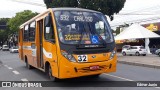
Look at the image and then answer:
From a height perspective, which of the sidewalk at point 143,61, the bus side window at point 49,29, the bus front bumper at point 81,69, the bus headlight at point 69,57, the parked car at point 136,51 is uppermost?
the bus side window at point 49,29

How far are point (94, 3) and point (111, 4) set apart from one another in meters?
2.07

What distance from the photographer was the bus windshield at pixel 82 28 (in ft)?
34.2

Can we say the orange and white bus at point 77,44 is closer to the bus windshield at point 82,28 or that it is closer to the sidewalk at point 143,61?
the bus windshield at point 82,28

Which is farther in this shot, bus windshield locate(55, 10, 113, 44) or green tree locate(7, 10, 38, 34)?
green tree locate(7, 10, 38, 34)

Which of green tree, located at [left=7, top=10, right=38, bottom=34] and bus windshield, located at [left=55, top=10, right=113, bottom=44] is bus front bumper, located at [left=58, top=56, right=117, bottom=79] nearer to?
bus windshield, located at [left=55, top=10, right=113, bottom=44]

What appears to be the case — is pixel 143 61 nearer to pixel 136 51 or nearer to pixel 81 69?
pixel 81 69

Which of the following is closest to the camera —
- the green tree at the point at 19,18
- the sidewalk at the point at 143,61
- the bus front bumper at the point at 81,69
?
the bus front bumper at the point at 81,69

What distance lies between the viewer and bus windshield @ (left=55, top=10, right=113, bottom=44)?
34.2 ft

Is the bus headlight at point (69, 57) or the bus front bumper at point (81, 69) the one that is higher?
the bus headlight at point (69, 57)

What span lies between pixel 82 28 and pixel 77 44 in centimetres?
80

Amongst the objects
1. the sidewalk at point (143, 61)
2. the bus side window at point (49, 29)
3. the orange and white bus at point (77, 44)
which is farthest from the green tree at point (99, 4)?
the bus side window at point (49, 29)

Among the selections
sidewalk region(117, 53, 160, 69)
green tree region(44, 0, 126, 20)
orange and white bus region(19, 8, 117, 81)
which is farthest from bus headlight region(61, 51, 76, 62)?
green tree region(44, 0, 126, 20)

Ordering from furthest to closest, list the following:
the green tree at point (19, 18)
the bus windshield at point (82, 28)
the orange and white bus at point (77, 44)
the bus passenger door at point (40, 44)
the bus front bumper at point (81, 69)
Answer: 1. the green tree at point (19, 18)
2. the bus passenger door at point (40, 44)
3. the bus windshield at point (82, 28)
4. the orange and white bus at point (77, 44)
5. the bus front bumper at point (81, 69)

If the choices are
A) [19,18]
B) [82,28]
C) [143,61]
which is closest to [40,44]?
[82,28]
